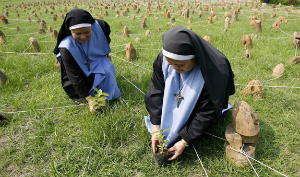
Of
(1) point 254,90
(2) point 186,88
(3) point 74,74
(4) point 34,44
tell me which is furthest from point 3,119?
(1) point 254,90

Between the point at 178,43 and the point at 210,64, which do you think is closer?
the point at 178,43

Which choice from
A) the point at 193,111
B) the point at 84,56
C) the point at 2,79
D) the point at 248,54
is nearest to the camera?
the point at 193,111

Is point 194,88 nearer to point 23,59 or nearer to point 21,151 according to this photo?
point 21,151

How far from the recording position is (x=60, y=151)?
7.36 ft

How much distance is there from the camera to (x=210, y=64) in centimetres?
160

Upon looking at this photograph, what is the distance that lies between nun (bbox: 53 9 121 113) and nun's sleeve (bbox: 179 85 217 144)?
1342 mm

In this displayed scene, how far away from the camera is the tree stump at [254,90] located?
2.92m

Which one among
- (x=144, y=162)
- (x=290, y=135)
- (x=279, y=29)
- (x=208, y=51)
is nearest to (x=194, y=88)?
(x=208, y=51)

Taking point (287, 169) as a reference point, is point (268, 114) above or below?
A: above

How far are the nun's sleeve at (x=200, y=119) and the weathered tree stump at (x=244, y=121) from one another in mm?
208

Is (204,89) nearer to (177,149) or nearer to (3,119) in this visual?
(177,149)

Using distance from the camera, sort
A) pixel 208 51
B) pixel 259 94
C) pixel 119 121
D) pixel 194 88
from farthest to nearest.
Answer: pixel 259 94, pixel 119 121, pixel 194 88, pixel 208 51

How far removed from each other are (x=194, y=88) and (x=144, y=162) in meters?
1.01

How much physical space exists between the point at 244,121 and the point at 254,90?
4.71ft
